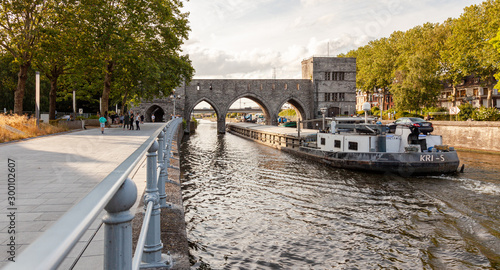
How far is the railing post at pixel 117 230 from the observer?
1.36m

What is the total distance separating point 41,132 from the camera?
18.8 metres

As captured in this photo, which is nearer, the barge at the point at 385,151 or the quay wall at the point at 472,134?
the barge at the point at 385,151

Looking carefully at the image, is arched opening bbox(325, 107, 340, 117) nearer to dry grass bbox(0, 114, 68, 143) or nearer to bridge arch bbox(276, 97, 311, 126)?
bridge arch bbox(276, 97, 311, 126)

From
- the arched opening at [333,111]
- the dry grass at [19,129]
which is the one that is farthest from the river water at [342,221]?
the arched opening at [333,111]

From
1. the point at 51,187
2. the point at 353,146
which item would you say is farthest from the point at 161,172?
the point at 353,146

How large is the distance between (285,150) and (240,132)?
21.9m

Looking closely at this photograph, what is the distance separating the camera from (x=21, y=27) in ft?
67.5

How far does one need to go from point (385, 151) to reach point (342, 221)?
357 inches

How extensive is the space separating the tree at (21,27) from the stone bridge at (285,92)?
27.8 meters

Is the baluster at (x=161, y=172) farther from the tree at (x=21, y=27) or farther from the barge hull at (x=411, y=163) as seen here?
the tree at (x=21, y=27)

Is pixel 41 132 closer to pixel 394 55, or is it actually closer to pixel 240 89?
pixel 240 89

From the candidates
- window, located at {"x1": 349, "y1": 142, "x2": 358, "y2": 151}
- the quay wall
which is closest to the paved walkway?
window, located at {"x1": 349, "y1": 142, "x2": 358, "y2": 151}

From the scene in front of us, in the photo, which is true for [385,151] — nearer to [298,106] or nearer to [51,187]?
[51,187]

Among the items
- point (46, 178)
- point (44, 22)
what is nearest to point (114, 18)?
point (44, 22)
